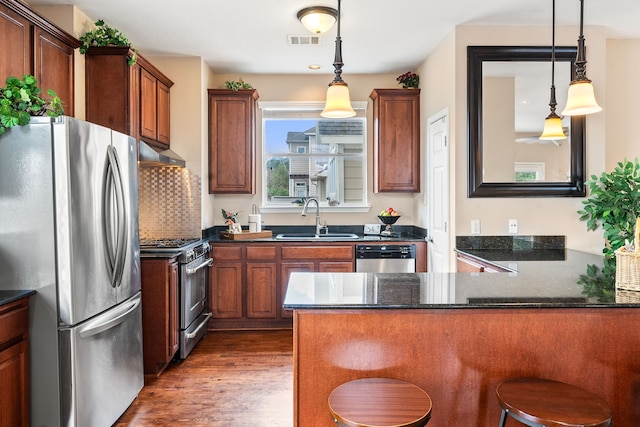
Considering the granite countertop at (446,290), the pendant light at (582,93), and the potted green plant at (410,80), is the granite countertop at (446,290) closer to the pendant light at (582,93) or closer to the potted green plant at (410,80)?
the pendant light at (582,93)

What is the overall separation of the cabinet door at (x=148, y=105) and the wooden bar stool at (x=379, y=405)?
280 cm

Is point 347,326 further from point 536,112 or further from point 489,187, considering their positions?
point 536,112

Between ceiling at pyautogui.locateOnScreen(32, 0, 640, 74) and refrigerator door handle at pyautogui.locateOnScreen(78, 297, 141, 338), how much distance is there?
2.09 meters

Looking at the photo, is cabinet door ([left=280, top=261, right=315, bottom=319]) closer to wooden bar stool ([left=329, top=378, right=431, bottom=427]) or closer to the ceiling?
the ceiling

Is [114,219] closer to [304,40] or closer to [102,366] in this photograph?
[102,366]

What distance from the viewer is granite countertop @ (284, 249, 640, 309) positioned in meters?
1.68

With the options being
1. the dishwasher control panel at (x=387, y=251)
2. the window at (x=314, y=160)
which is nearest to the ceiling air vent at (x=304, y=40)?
the window at (x=314, y=160)

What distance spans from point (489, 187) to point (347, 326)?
2.12 metres

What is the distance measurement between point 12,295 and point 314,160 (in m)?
3.41

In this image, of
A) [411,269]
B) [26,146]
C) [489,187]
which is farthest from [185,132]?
[489,187]

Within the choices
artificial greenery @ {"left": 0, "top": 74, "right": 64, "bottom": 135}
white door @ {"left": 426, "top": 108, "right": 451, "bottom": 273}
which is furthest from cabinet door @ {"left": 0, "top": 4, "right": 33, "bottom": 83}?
white door @ {"left": 426, "top": 108, "right": 451, "bottom": 273}

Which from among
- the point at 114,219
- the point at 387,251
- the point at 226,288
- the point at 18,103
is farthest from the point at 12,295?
the point at 387,251

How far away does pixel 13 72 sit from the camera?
2.35 meters

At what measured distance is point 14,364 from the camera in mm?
1933
